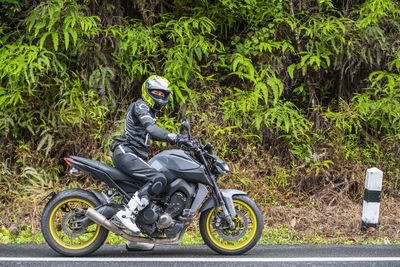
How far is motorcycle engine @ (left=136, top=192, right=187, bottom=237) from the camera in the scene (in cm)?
528

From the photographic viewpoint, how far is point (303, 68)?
8.67 metres

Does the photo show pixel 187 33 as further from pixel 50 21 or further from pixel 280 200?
pixel 280 200

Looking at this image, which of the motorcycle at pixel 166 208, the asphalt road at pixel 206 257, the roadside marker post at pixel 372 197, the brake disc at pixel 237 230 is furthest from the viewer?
the roadside marker post at pixel 372 197

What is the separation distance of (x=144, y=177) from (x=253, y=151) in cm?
346

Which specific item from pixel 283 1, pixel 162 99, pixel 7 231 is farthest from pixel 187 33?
pixel 7 231

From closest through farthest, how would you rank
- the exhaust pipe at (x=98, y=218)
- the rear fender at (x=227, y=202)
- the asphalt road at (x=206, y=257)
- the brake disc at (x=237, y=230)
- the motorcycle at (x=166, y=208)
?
the asphalt road at (x=206, y=257)
the exhaust pipe at (x=98, y=218)
the motorcycle at (x=166, y=208)
the rear fender at (x=227, y=202)
the brake disc at (x=237, y=230)

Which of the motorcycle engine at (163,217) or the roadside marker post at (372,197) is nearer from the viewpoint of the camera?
the motorcycle engine at (163,217)

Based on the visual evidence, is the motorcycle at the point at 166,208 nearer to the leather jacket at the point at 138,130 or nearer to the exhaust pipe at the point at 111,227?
the exhaust pipe at the point at 111,227

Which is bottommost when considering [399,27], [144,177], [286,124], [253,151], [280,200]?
[280,200]

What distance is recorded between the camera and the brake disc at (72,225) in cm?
539

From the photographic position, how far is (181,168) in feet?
17.7

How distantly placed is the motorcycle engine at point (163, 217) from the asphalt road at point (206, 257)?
0.32 metres

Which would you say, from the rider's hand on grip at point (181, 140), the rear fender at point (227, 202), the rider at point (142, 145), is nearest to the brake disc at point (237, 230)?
the rear fender at point (227, 202)

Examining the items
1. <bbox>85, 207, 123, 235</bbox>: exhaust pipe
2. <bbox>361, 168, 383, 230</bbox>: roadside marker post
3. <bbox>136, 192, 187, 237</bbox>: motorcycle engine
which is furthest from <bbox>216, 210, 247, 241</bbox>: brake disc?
<bbox>361, 168, 383, 230</bbox>: roadside marker post
